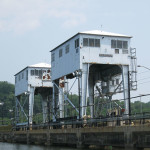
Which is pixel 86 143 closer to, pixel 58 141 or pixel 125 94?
pixel 58 141

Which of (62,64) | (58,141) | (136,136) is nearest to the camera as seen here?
(136,136)

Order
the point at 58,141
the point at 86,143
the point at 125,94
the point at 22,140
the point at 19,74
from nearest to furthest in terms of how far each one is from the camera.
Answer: the point at 86,143 → the point at 58,141 → the point at 125,94 → the point at 22,140 → the point at 19,74

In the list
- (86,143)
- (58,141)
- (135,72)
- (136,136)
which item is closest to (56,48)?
(135,72)

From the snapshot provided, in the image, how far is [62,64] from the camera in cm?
5691

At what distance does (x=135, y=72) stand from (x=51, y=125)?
1307 centimetres

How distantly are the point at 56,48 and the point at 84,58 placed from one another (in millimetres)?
10969

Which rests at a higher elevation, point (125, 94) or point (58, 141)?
point (125, 94)

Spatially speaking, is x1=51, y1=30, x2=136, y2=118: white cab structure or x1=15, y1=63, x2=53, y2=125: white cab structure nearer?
x1=51, y1=30, x2=136, y2=118: white cab structure

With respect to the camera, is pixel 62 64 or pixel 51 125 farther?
pixel 62 64

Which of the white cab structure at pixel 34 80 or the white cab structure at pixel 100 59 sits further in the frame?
the white cab structure at pixel 34 80

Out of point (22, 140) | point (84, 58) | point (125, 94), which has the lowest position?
point (22, 140)

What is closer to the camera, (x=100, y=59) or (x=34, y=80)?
(x=100, y=59)

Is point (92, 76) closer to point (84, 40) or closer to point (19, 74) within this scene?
point (84, 40)

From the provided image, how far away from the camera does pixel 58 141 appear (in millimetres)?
45688
